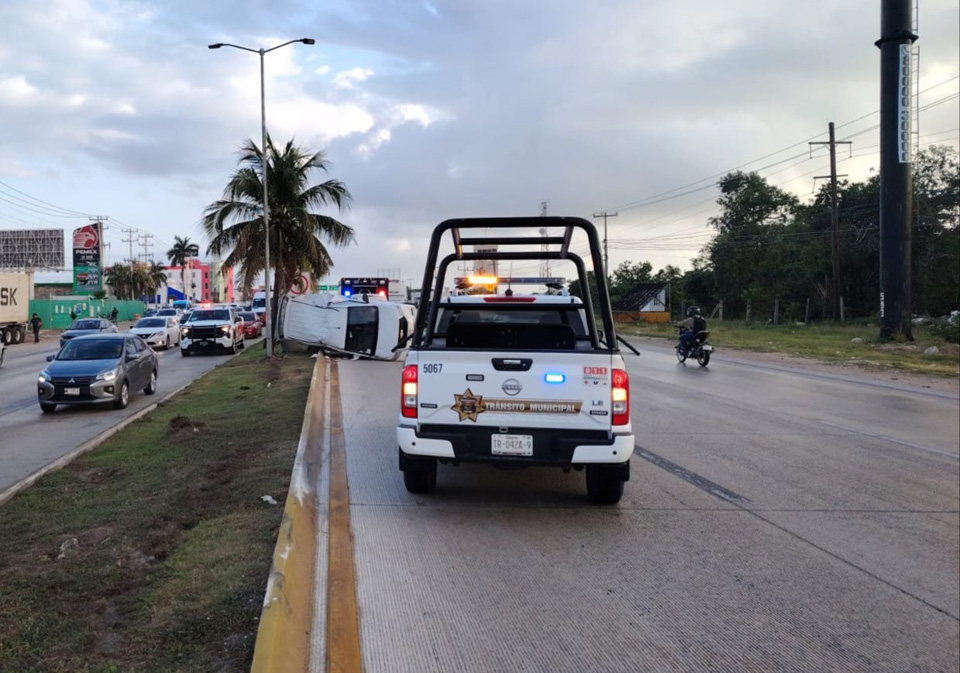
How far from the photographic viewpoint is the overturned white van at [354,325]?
2544cm

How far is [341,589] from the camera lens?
4.92 meters

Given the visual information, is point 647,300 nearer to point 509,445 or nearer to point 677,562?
point 509,445

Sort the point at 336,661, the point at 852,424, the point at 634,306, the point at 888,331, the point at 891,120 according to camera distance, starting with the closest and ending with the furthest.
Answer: the point at 336,661 < the point at 852,424 < the point at 891,120 < the point at 888,331 < the point at 634,306

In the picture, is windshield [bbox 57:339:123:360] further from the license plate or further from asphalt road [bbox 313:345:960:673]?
the license plate

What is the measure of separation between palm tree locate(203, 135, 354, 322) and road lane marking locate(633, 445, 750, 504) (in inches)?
886

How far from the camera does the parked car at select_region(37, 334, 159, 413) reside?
14.4 metres

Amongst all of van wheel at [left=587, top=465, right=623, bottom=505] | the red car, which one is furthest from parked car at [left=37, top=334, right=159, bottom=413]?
the red car

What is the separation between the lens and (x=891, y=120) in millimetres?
28531

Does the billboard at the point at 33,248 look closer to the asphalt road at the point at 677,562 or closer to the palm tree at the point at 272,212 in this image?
the palm tree at the point at 272,212

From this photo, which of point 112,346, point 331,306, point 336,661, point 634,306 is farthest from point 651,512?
point 634,306

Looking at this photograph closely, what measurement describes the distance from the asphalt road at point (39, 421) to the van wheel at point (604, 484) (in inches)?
239

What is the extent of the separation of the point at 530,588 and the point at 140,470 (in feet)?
17.7

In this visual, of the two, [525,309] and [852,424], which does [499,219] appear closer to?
[525,309]

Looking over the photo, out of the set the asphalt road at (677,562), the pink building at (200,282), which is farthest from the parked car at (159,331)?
the pink building at (200,282)
